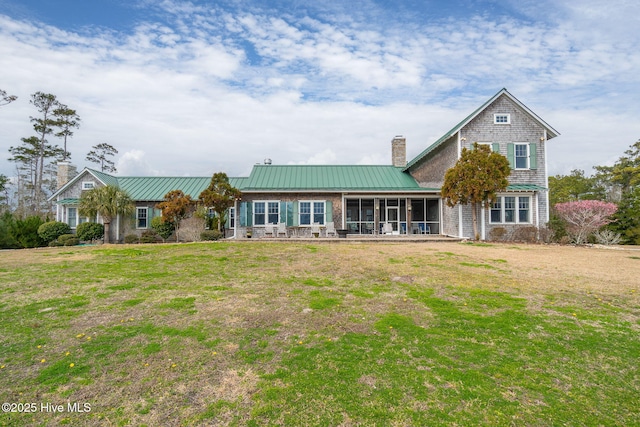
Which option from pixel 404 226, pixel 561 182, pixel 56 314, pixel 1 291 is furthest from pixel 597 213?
pixel 561 182

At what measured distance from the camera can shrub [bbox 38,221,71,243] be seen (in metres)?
19.9

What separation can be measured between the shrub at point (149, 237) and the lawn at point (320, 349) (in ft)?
42.2

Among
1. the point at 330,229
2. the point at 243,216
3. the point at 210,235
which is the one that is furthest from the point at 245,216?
the point at 330,229

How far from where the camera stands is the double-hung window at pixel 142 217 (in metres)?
22.3

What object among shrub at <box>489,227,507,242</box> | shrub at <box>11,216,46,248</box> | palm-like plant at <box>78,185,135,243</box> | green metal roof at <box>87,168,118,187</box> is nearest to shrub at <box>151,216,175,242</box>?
palm-like plant at <box>78,185,135,243</box>

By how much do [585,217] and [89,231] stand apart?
28.4 m

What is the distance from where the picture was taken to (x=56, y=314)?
5582 millimetres

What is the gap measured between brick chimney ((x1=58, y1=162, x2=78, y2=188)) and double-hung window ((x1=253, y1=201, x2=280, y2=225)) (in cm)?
1541

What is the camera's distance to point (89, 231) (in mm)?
20391

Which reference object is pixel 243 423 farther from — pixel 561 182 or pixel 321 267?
pixel 561 182

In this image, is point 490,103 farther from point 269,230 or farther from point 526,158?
point 269,230

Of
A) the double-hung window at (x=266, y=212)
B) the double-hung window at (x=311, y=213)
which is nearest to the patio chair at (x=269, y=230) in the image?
the double-hung window at (x=266, y=212)

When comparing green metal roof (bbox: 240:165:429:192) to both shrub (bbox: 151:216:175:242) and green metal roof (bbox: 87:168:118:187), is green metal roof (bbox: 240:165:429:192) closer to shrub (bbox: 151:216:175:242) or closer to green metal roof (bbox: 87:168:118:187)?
shrub (bbox: 151:216:175:242)

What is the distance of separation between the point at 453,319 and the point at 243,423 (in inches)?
150
